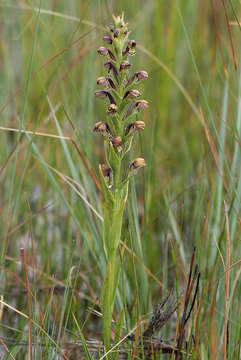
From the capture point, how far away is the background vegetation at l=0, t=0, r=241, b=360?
1.72 meters

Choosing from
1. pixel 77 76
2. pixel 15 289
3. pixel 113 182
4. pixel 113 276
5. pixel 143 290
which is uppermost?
pixel 77 76

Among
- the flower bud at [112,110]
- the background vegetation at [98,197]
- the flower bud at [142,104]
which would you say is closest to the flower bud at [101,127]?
the flower bud at [112,110]

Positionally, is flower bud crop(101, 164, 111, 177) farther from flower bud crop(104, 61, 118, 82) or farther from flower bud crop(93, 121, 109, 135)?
flower bud crop(104, 61, 118, 82)

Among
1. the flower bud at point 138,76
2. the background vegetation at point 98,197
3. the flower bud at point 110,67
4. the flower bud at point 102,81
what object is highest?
the flower bud at point 110,67

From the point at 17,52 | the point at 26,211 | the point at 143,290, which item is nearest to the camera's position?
the point at 143,290

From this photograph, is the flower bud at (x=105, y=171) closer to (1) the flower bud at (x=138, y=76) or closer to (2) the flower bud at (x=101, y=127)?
(2) the flower bud at (x=101, y=127)

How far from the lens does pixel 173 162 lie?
3.42 meters

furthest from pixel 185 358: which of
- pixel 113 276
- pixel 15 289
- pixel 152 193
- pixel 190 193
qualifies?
pixel 190 193

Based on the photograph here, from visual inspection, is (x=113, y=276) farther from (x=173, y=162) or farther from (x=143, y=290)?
(x=173, y=162)

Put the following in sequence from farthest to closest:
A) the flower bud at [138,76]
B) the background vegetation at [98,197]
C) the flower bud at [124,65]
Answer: the background vegetation at [98,197] < the flower bud at [138,76] < the flower bud at [124,65]

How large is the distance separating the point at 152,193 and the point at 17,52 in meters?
2.41

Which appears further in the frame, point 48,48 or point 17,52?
point 17,52

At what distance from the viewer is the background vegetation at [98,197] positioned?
172 centimetres

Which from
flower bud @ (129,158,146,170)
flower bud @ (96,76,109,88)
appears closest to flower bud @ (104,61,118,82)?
flower bud @ (96,76,109,88)
